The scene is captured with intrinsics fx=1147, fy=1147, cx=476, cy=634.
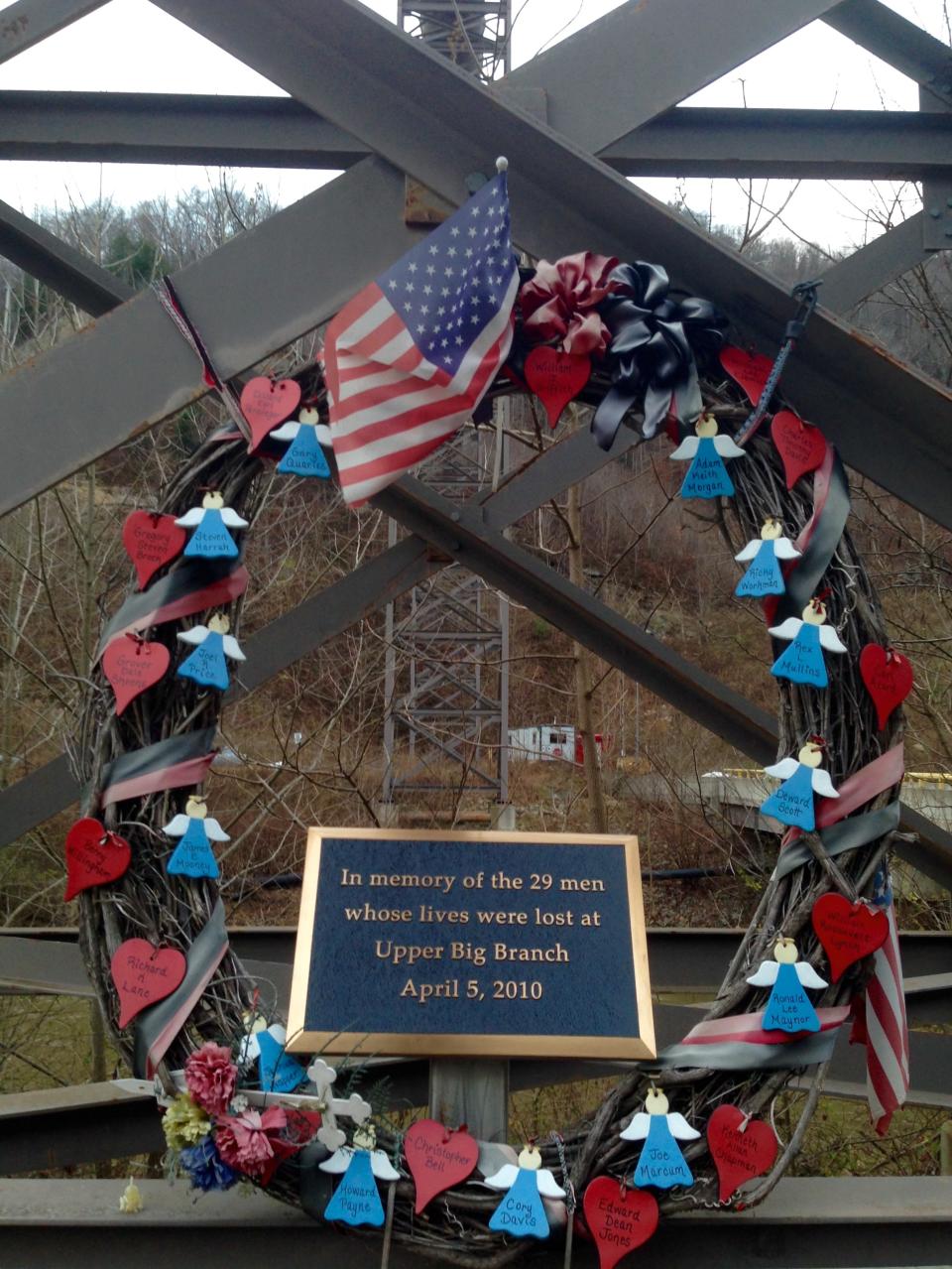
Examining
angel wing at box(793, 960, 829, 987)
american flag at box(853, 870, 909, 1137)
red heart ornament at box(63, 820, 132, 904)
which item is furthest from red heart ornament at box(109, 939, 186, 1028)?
american flag at box(853, 870, 909, 1137)

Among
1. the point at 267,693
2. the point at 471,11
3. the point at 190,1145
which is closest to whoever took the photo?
the point at 190,1145

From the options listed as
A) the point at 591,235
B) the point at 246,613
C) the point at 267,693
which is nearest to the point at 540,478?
the point at 591,235

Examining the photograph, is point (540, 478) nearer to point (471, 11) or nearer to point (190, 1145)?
point (190, 1145)

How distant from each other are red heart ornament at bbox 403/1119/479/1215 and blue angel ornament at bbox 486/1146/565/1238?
0.23 ft

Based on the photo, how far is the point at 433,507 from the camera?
4.57m

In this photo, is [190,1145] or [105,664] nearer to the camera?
[190,1145]

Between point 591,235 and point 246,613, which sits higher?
point 246,613

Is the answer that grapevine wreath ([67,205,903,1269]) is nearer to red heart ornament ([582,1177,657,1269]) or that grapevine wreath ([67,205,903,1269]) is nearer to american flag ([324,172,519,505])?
red heart ornament ([582,1177,657,1269])

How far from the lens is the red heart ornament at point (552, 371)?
2.93 meters

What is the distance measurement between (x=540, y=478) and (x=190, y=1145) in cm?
296

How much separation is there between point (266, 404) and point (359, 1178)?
6.03ft

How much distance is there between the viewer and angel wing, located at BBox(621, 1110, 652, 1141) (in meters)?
2.53

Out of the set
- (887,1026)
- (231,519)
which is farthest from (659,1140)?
(231,519)

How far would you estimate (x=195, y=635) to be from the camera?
2822 mm
